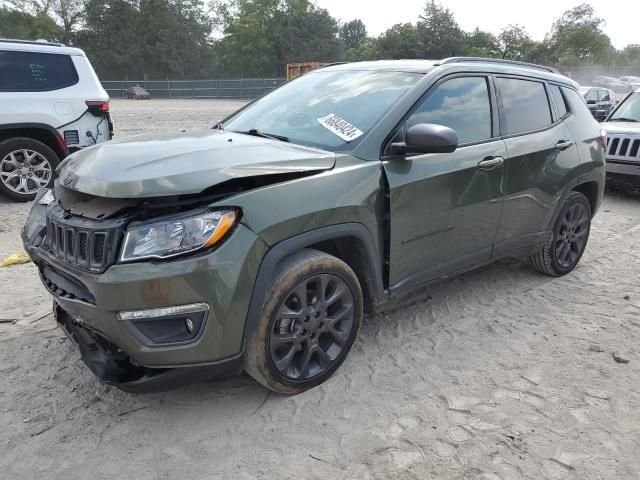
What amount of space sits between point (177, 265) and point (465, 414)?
1.68 metres

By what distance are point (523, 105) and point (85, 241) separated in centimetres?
328

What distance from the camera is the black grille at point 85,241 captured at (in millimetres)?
2352

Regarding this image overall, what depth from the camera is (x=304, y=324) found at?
2.83 m

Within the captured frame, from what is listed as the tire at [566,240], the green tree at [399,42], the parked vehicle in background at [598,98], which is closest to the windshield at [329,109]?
the tire at [566,240]

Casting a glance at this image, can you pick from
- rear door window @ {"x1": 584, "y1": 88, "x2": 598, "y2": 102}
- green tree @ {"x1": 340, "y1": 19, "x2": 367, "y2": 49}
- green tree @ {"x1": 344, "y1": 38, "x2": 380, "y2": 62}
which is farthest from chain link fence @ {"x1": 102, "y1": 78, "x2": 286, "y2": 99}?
green tree @ {"x1": 340, "y1": 19, "x2": 367, "y2": 49}

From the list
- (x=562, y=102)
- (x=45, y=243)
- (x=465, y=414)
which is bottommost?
(x=465, y=414)

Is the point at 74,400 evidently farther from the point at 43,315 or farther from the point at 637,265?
the point at 637,265

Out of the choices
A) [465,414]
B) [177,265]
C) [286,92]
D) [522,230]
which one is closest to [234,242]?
[177,265]

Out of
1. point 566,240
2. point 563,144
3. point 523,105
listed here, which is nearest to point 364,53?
point 566,240

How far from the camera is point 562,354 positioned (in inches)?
136

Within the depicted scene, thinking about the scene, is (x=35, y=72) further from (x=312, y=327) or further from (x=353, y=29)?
(x=353, y=29)

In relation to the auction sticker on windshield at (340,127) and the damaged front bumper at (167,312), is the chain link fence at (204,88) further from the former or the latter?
the damaged front bumper at (167,312)

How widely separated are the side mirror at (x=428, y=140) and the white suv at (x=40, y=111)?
5.61 meters

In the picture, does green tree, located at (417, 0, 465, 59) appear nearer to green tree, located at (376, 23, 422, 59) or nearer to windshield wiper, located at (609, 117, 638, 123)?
green tree, located at (376, 23, 422, 59)
